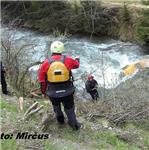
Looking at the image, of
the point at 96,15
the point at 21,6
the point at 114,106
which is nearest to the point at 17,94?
the point at 114,106

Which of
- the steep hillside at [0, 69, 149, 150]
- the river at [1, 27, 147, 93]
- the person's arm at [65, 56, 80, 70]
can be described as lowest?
the river at [1, 27, 147, 93]

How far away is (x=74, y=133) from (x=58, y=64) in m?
1.45

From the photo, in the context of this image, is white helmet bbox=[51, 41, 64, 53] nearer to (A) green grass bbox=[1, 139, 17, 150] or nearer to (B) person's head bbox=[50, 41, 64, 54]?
(B) person's head bbox=[50, 41, 64, 54]

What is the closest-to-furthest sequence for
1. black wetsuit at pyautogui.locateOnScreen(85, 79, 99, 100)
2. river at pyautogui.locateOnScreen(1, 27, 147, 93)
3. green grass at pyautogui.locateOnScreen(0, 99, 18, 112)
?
green grass at pyautogui.locateOnScreen(0, 99, 18, 112) → black wetsuit at pyautogui.locateOnScreen(85, 79, 99, 100) → river at pyautogui.locateOnScreen(1, 27, 147, 93)

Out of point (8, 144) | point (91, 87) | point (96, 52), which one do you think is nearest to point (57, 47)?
point (8, 144)

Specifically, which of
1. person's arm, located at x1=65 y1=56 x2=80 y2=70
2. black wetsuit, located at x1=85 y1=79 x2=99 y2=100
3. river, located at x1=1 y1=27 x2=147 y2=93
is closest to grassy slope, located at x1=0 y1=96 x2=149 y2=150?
person's arm, located at x1=65 y1=56 x2=80 y2=70

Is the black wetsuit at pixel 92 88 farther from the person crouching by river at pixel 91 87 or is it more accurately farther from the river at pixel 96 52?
the river at pixel 96 52

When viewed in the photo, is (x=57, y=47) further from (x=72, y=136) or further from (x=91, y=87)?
(x=91, y=87)

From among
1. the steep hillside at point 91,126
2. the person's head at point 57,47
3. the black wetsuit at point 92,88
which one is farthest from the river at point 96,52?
the person's head at point 57,47

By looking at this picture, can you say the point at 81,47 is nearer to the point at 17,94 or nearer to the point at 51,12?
the point at 51,12

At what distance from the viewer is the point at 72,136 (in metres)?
8.16

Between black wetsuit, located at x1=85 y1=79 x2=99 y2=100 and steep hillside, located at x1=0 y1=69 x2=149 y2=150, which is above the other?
steep hillside, located at x1=0 y1=69 x2=149 y2=150

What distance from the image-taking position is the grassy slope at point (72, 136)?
7.42 m

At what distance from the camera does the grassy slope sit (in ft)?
24.3
